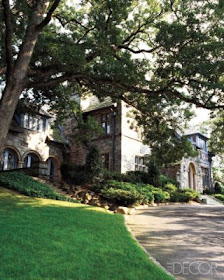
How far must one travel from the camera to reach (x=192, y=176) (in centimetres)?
3262

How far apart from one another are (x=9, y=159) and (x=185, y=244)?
53.6 feet

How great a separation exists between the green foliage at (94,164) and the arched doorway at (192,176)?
17.3 m

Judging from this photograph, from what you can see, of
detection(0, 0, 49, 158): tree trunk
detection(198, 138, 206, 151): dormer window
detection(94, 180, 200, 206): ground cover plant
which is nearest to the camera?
detection(0, 0, 49, 158): tree trunk

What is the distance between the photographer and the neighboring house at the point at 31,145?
64.3ft

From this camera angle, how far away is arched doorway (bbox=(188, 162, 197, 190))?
3216 cm

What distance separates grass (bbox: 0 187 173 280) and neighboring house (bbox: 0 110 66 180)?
11429mm

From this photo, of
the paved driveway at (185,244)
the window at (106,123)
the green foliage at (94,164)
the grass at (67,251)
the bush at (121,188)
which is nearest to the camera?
the grass at (67,251)

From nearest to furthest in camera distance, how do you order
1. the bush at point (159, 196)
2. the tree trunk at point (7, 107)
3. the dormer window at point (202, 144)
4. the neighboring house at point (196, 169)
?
the tree trunk at point (7, 107)
the bush at point (159, 196)
the neighboring house at point (196, 169)
the dormer window at point (202, 144)

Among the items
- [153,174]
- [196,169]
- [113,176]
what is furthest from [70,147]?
[196,169]

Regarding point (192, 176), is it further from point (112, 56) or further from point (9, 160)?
point (112, 56)

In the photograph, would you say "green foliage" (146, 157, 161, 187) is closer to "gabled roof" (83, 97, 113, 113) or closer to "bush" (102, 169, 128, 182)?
"bush" (102, 169, 128, 182)

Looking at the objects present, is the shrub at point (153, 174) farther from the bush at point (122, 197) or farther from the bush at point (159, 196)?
the bush at point (122, 197)

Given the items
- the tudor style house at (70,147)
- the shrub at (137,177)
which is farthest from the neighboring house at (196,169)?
the shrub at (137,177)

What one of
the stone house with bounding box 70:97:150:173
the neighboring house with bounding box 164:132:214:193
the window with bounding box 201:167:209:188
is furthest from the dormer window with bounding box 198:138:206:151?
the stone house with bounding box 70:97:150:173
